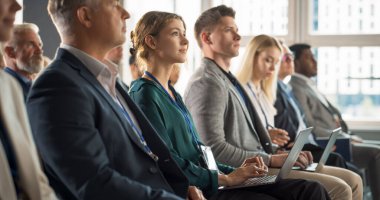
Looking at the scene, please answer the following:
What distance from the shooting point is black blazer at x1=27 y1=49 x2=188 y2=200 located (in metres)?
1.74

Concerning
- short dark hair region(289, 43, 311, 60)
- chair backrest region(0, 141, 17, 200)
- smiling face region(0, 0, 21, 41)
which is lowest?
short dark hair region(289, 43, 311, 60)

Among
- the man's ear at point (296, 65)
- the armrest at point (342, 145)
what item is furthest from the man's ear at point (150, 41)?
the man's ear at point (296, 65)

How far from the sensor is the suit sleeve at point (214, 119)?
9.94ft

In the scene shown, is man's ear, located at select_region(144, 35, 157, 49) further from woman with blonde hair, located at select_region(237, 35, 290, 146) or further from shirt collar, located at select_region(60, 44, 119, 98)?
woman with blonde hair, located at select_region(237, 35, 290, 146)

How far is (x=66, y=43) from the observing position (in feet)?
6.70

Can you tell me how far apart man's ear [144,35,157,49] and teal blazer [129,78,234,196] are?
178 millimetres

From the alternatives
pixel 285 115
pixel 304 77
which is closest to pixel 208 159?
pixel 285 115

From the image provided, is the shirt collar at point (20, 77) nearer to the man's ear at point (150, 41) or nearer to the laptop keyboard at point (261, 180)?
the man's ear at point (150, 41)

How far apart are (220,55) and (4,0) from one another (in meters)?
2.04

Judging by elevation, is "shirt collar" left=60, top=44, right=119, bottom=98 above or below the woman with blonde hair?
above

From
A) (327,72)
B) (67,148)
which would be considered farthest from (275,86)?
(67,148)

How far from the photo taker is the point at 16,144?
4.58ft

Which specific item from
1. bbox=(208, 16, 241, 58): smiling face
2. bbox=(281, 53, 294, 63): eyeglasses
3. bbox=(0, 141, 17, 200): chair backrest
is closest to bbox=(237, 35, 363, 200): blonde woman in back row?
bbox=(208, 16, 241, 58): smiling face

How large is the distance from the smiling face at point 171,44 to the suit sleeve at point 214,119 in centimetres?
39
